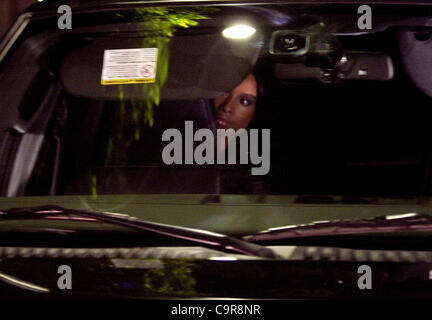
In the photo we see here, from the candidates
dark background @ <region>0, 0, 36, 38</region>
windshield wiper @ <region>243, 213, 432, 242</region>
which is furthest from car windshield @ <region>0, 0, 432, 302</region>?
dark background @ <region>0, 0, 36, 38</region>

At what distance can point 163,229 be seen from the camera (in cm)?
193

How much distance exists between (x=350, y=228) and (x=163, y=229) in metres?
0.47

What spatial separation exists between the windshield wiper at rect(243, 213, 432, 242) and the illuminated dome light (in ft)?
3.59

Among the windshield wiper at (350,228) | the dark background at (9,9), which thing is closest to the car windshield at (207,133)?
the windshield wiper at (350,228)

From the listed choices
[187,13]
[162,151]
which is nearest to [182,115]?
[162,151]

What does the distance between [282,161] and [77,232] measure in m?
0.98

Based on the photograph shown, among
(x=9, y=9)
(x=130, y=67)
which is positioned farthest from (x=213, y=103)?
(x=9, y=9)

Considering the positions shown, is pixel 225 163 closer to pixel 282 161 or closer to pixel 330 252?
pixel 282 161

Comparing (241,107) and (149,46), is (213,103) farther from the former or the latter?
(149,46)

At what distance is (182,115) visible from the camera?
114 inches

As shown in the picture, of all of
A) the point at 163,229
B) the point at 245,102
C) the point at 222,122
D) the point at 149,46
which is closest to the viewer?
the point at 163,229

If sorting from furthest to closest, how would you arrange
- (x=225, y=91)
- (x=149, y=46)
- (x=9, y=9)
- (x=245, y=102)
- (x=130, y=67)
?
(x=9, y=9), (x=245, y=102), (x=225, y=91), (x=149, y=46), (x=130, y=67)
